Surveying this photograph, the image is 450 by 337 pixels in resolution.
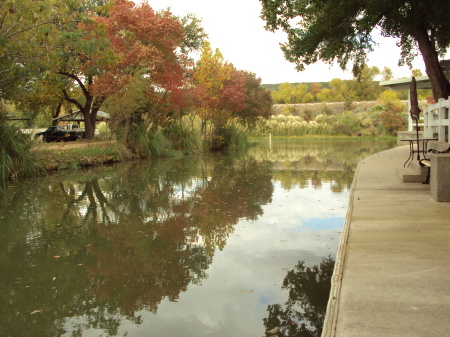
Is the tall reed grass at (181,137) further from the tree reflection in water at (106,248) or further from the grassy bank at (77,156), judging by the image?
the tree reflection in water at (106,248)

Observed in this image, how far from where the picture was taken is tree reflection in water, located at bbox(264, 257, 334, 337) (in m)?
3.74

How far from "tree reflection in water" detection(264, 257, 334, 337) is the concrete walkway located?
380mm

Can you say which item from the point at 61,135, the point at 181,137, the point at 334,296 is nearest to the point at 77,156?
the point at 181,137

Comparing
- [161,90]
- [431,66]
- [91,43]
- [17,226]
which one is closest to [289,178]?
[431,66]

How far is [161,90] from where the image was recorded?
2392cm

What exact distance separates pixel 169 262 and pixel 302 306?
1942mm

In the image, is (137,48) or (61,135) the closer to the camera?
(137,48)

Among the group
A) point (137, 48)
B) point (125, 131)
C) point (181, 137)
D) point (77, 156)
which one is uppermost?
point (137, 48)

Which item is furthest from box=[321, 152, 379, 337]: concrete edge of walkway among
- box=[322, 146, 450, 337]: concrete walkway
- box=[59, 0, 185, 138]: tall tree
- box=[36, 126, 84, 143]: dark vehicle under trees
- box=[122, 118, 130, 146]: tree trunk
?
box=[36, 126, 84, 143]: dark vehicle under trees

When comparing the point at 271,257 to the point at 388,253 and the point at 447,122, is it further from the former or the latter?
the point at 447,122

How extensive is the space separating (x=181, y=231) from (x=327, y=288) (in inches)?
121

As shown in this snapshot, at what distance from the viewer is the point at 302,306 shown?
4.17 meters

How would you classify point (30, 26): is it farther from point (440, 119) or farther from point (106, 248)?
point (440, 119)

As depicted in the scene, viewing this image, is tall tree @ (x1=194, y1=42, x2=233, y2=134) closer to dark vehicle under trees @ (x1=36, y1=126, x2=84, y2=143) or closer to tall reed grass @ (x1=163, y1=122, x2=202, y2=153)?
tall reed grass @ (x1=163, y1=122, x2=202, y2=153)
